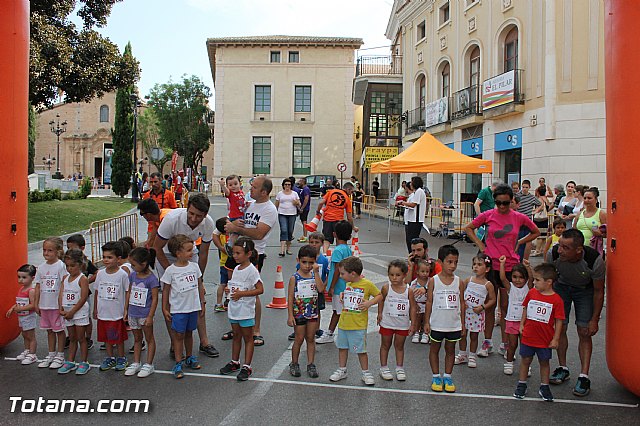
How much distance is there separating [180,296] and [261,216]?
1.88m

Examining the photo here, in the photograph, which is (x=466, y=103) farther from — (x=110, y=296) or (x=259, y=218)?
(x=110, y=296)

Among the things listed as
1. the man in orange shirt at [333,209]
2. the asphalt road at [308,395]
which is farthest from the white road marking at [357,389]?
the man in orange shirt at [333,209]

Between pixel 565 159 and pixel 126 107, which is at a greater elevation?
pixel 126 107

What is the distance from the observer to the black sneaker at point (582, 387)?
4.89 m

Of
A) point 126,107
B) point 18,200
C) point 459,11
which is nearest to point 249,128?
point 126,107

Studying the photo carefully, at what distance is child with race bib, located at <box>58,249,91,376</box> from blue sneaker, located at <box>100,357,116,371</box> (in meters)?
0.13

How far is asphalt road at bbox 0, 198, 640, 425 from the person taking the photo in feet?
14.5

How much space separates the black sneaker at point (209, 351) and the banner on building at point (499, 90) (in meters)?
16.6

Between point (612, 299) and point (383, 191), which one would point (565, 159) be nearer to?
point (612, 299)

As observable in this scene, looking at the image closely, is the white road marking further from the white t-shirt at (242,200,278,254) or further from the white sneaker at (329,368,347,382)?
the white t-shirt at (242,200,278,254)

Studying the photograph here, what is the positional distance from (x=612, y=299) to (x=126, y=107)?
1388 inches

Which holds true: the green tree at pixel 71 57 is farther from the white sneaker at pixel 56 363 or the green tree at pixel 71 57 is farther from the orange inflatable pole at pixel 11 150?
the white sneaker at pixel 56 363

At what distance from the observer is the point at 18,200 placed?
19.0 feet

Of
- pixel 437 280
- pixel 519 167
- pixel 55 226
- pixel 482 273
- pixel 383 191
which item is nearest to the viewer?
pixel 437 280
